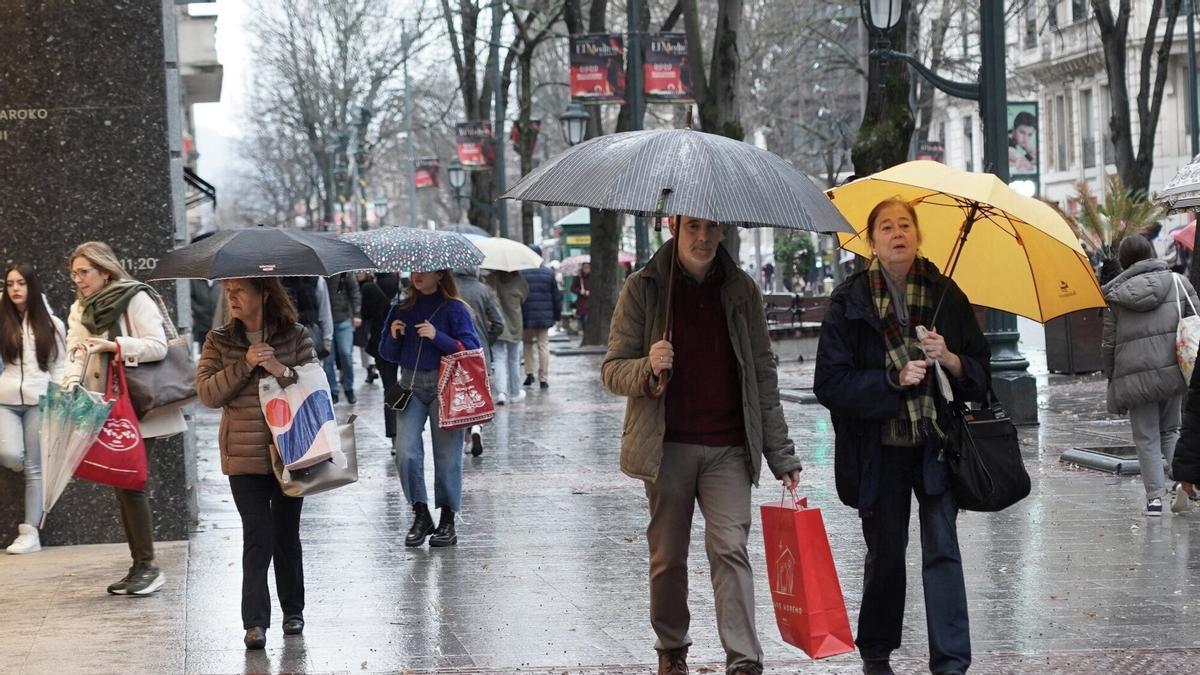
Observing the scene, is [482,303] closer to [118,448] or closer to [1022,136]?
[1022,136]

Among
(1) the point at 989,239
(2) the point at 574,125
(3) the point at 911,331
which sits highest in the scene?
(2) the point at 574,125

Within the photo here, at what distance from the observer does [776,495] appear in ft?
38.8

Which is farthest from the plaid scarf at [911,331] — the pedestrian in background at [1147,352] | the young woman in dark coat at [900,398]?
the pedestrian in background at [1147,352]

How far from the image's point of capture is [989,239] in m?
6.73

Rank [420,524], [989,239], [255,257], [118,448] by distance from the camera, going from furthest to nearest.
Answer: [420,524] → [118,448] → [255,257] → [989,239]

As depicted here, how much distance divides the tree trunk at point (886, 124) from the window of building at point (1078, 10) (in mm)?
31559

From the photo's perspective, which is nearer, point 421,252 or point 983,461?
point 983,461

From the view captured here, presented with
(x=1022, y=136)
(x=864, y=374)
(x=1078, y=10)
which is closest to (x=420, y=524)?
(x=864, y=374)

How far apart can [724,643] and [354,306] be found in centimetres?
1625

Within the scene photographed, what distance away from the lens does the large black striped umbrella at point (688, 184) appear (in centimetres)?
559

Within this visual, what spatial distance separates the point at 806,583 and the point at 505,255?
1459 centimetres

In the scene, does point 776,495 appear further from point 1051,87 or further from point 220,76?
point 1051,87

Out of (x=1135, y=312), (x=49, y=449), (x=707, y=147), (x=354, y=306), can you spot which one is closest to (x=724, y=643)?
(x=707, y=147)

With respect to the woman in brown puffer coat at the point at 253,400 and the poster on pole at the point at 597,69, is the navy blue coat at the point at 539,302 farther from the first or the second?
the woman in brown puffer coat at the point at 253,400
